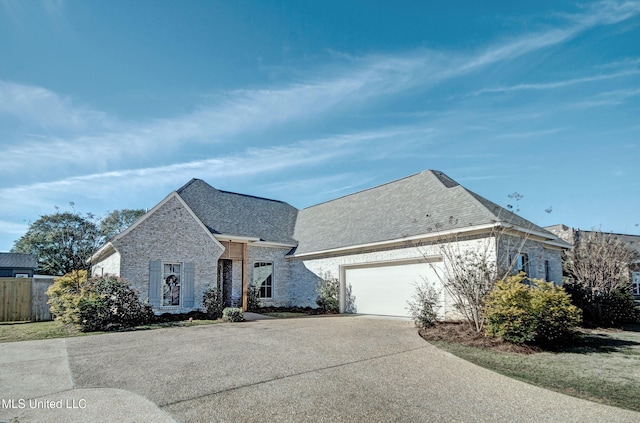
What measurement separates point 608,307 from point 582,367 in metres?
8.66

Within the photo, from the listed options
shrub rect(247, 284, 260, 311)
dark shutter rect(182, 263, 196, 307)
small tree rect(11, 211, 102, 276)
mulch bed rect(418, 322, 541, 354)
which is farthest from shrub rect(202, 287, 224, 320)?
small tree rect(11, 211, 102, 276)

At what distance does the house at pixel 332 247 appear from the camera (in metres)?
13.2

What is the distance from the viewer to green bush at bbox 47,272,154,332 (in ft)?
37.1

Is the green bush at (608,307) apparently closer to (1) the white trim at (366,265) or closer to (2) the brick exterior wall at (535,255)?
(2) the brick exterior wall at (535,255)

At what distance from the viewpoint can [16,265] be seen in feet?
93.8

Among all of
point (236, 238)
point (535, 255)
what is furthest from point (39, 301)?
point (535, 255)

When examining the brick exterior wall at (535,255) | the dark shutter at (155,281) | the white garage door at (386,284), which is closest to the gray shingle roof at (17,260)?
the dark shutter at (155,281)

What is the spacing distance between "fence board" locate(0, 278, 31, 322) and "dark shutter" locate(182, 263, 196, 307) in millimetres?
6971

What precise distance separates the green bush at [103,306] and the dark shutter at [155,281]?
84 centimetres

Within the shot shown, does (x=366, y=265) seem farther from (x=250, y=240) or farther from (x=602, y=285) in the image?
(x=602, y=285)

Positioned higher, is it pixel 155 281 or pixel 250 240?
pixel 250 240

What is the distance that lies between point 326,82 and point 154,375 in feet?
31.4

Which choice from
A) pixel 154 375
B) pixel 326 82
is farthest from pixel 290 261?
pixel 154 375

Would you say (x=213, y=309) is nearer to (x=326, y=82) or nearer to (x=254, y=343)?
(x=254, y=343)
